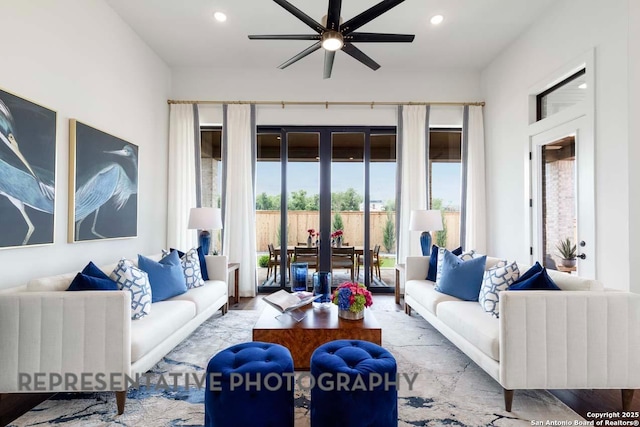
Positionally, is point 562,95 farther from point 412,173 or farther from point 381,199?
point 381,199

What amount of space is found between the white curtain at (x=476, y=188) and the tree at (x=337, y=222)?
185 centimetres

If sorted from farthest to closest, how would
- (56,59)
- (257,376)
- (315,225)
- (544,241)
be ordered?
(315,225) → (544,241) → (56,59) → (257,376)

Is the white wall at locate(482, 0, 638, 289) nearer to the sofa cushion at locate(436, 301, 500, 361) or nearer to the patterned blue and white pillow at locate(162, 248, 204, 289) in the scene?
the sofa cushion at locate(436, 301, 500, 361)

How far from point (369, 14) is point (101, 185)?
292cm

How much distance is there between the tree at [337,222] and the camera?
5160 millimetres

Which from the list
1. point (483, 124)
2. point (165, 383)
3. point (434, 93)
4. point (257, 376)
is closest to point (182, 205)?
point (165, 383)

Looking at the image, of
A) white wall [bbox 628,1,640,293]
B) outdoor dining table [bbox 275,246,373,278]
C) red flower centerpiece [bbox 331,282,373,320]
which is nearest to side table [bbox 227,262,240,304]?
outdoor dining table [bbox 275,246,373,278]

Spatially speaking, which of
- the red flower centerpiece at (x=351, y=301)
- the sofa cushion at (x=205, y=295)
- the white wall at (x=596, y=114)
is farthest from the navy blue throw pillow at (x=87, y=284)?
the white wall at (x=596, y=114)

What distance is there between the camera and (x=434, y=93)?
16.4ft

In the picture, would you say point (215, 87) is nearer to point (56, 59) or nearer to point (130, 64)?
point (130, 64)

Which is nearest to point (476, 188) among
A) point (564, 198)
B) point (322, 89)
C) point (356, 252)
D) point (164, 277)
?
point (564, 198)

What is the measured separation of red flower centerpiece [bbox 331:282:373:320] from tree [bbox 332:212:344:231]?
2.51 m

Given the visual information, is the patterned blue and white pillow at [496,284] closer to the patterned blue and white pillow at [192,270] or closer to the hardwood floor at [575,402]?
the hardwood floor at [575,402]

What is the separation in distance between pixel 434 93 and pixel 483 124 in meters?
0.86
